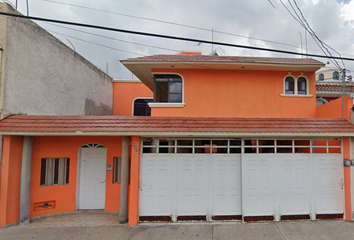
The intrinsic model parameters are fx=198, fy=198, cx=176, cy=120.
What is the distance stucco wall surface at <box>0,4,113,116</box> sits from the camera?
21.1 feet

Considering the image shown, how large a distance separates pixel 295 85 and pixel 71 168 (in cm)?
915

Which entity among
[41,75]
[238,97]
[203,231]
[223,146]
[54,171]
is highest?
[41,75]

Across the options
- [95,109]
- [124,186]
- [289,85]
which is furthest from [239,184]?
[95,109]

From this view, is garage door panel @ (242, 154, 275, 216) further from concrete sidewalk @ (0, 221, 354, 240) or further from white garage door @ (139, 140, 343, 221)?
concrete sidewalk @ (0, 221, 354, 240)

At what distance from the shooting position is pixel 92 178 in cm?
712

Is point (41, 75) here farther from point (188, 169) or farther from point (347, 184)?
point (347, 184)

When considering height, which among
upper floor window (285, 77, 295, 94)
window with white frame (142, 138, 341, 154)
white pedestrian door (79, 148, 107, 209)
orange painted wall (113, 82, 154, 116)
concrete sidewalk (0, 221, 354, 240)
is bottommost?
concrete sidewalk (0, 221, 354, 240)

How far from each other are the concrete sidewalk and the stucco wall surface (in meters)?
3.90

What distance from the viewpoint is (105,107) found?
14.2 meters

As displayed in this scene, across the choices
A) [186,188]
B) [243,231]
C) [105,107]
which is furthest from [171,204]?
[105,107]

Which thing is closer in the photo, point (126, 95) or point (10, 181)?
point (10, 181)

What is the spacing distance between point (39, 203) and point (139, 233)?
3725 mm

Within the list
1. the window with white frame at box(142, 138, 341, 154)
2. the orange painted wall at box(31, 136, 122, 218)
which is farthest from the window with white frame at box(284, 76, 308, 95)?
the orange painted wall at box(31, 136, 122, 218)

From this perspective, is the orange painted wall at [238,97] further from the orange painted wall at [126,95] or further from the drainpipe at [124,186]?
the orange painted wall at [126,95]
